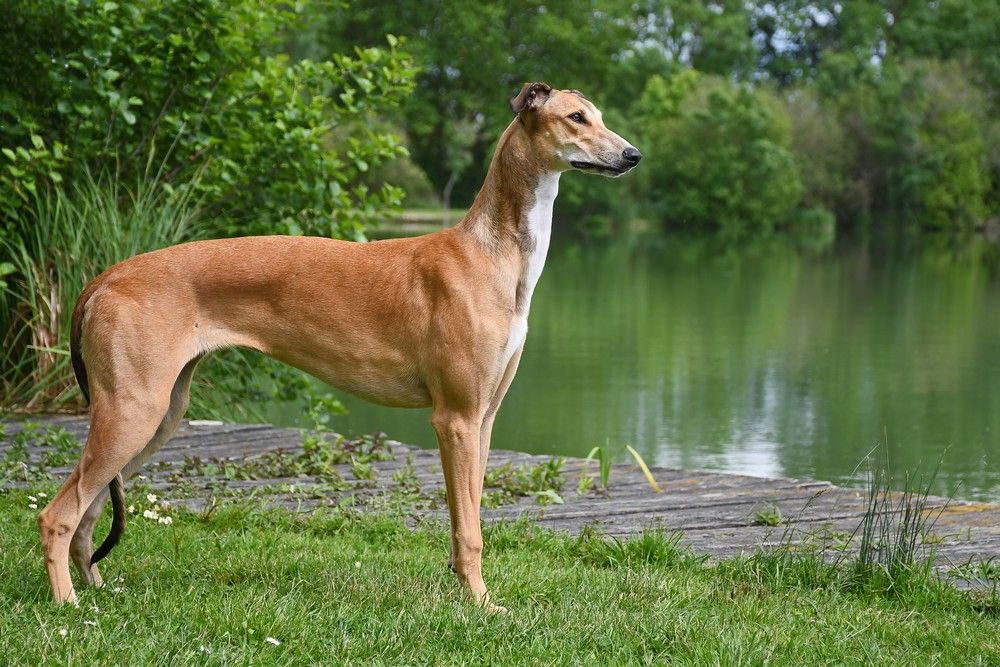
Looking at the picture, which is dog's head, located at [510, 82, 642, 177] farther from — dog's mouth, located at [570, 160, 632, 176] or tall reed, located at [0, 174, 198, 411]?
tall reed, located at [0, 174, 198, 411]

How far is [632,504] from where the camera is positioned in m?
6.63

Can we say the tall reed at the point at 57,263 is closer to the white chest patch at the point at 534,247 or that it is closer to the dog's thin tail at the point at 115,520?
the dog's thin tail at the point at 115,520

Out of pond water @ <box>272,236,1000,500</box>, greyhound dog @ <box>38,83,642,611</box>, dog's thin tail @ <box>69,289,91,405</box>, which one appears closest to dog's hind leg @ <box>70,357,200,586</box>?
greyhound dog @ <box>38,83,642,611</box>

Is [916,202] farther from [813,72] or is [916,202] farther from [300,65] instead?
[300,65]

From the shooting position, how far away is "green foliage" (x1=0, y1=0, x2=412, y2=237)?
8.58 m

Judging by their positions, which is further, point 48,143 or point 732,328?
point 732,328

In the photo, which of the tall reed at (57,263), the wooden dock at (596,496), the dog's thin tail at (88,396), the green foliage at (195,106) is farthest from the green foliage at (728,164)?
the dog's thin tail at (88,396)

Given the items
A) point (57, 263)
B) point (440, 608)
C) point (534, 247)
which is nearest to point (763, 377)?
point (57, 263)

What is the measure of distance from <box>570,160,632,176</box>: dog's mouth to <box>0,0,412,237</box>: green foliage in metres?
4.80

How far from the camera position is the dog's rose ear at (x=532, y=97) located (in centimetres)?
462

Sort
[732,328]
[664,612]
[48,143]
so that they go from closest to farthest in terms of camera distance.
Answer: [664,612], [48,143], [732,328]

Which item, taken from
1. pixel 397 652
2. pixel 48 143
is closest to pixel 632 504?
pixel 397 652

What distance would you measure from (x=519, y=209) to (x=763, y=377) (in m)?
11.1

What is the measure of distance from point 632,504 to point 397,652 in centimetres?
285
